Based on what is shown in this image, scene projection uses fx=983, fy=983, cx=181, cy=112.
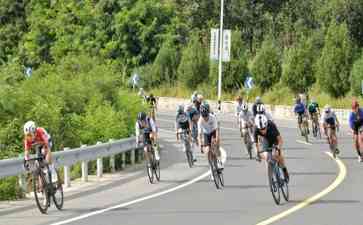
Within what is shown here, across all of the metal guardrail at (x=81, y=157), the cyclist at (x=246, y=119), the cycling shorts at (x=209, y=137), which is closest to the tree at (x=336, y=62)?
the cyclist at (x=246, y=119)

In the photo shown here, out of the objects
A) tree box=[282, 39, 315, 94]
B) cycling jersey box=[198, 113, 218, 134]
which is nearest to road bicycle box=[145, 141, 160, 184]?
cycling jersey box=[198, 113, 218, 134]

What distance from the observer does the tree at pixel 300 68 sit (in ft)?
217

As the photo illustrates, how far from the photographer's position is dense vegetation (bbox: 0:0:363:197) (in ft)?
98.3

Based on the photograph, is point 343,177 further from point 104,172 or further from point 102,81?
point 102,81

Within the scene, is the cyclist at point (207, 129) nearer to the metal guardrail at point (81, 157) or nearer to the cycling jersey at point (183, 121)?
the metal guardrail at point (81, 157)

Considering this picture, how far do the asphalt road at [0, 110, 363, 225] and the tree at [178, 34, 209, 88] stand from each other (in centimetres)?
4852

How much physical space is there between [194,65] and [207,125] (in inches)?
2218

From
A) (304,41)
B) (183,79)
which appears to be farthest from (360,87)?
(183,79)

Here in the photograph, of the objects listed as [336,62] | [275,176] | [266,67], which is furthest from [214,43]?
[275,176]

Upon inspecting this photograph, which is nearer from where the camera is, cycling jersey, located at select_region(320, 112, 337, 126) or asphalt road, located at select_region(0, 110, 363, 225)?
asphalt road, located at select_region(0, 110, 363, 225)

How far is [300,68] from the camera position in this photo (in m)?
66.6

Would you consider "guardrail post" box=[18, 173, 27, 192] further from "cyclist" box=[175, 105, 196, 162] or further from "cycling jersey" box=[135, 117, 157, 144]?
"cyclist" box=[175, 105, 196, 162]

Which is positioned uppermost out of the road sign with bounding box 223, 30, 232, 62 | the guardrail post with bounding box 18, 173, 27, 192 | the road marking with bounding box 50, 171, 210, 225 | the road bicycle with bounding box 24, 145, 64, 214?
the road sign with bounding box 223, 30, 232, 62

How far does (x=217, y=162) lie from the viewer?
21344 mm
